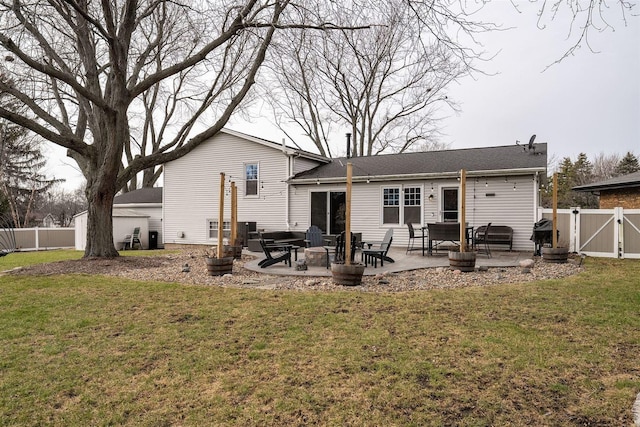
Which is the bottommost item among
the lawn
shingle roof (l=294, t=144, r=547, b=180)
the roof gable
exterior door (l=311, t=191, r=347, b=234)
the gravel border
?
the lawn

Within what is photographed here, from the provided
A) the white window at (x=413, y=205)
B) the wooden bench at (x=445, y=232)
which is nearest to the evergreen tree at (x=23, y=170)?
the white window at (x=413, y=205)

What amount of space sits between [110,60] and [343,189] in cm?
821

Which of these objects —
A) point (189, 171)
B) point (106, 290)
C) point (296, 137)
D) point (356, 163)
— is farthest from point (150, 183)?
point (106, 290)

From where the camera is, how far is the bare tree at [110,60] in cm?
871

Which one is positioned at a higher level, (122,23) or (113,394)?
(122,23)

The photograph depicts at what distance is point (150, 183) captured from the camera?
28938mm

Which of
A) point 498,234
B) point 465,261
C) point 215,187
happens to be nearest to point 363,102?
point 215,187

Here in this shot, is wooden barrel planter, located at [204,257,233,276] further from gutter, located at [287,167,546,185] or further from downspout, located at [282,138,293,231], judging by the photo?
downspout, located at [282,138,293,231]

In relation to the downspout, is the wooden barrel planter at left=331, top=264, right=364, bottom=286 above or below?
below

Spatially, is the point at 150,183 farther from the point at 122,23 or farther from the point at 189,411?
the point at 189,411

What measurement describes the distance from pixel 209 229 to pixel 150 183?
49.3ft

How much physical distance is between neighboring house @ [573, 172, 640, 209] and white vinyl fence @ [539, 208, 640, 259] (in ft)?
13.2

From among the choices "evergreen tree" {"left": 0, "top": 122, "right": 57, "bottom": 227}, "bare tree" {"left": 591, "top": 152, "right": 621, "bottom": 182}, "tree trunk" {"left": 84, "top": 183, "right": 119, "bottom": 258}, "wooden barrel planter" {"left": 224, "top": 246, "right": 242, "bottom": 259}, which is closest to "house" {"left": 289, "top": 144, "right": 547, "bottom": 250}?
"wooden barrel planter" {"left": 224, "top": 246, "right": 242, "bottom": 259}

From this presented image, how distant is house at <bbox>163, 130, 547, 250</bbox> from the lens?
1191 cm
